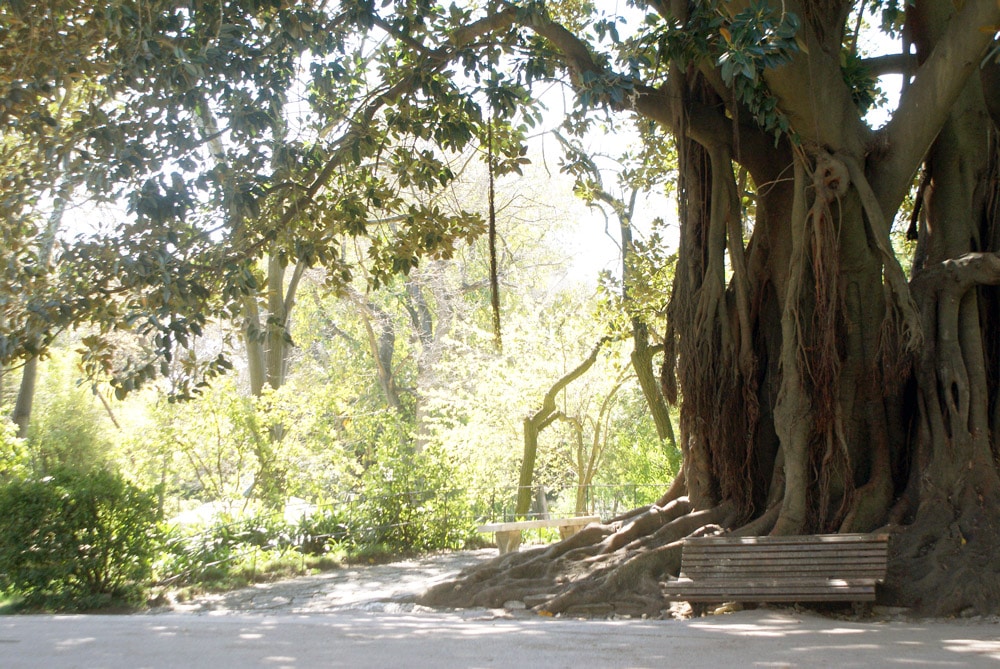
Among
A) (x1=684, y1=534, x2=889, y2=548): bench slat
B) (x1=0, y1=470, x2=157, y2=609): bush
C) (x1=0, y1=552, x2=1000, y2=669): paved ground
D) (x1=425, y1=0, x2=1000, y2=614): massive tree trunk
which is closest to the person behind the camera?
(x1=0, y1=552, x2=1000, y2=669): paved ground

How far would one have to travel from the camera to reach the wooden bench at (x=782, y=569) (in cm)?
754

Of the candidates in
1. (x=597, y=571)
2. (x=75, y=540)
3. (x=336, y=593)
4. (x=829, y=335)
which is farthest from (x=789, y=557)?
(x=75, y=540)

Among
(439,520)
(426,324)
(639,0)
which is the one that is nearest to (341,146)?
(639,0)

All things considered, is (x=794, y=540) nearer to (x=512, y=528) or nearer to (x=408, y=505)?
(x=512, y=528)

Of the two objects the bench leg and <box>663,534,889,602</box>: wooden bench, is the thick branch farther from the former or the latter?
the bench leg

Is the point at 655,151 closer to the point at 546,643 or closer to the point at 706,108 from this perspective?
the point at 706,108

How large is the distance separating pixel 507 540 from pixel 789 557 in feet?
17.9

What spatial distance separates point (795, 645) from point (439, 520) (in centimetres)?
1066

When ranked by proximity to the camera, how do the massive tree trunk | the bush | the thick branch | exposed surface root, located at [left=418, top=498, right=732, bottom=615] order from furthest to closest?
the bush → exposed surface root, located at [left=418, top=498, right=732, bottom=615] → the massive tree trunk → the thick branch

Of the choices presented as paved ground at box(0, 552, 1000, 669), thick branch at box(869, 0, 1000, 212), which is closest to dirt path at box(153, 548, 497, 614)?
paved ground at box(0, 552, 1000, 669)

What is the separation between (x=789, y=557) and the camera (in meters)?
7.93

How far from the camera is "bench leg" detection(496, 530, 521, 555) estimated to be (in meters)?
12.6

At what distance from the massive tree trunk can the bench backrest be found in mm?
506

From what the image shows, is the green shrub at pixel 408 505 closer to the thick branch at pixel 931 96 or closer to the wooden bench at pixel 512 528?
the wooden bench at pixel 512 528
